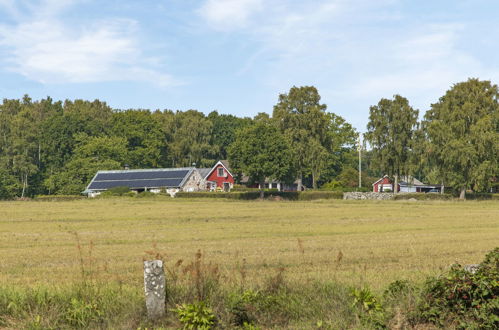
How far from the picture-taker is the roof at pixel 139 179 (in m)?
116

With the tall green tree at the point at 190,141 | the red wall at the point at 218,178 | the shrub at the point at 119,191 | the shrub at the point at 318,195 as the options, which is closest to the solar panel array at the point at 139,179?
the shrub at the point at 119,191

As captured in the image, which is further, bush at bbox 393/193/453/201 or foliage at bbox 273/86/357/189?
foliage at bbox 273/86/357/189

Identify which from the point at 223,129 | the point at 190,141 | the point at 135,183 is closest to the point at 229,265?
the point at 135,183

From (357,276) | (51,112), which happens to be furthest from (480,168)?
(51,112)

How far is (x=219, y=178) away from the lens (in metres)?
135

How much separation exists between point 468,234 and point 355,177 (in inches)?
3755

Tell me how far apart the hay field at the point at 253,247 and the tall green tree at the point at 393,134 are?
63677mm

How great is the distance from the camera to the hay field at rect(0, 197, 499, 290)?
59.0 feet

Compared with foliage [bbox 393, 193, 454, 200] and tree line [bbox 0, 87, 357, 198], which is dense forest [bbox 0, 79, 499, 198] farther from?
foliage [bbox 393, 193, 454, 200]

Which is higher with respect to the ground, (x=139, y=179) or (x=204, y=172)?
(x=204, y=172)

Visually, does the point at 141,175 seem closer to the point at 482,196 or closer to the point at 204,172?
the point at 204,172

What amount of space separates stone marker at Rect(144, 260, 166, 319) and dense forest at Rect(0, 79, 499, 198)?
271 feet

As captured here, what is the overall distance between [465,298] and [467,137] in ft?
279

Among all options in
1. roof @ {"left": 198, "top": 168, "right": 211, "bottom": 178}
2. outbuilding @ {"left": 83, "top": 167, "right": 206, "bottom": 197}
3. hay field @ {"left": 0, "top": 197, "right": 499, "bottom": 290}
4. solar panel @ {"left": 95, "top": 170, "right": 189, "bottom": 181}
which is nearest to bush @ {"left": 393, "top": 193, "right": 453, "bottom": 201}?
hay field @ {"left": 0, "top": 197, "right": 499, "bottom": 290}
